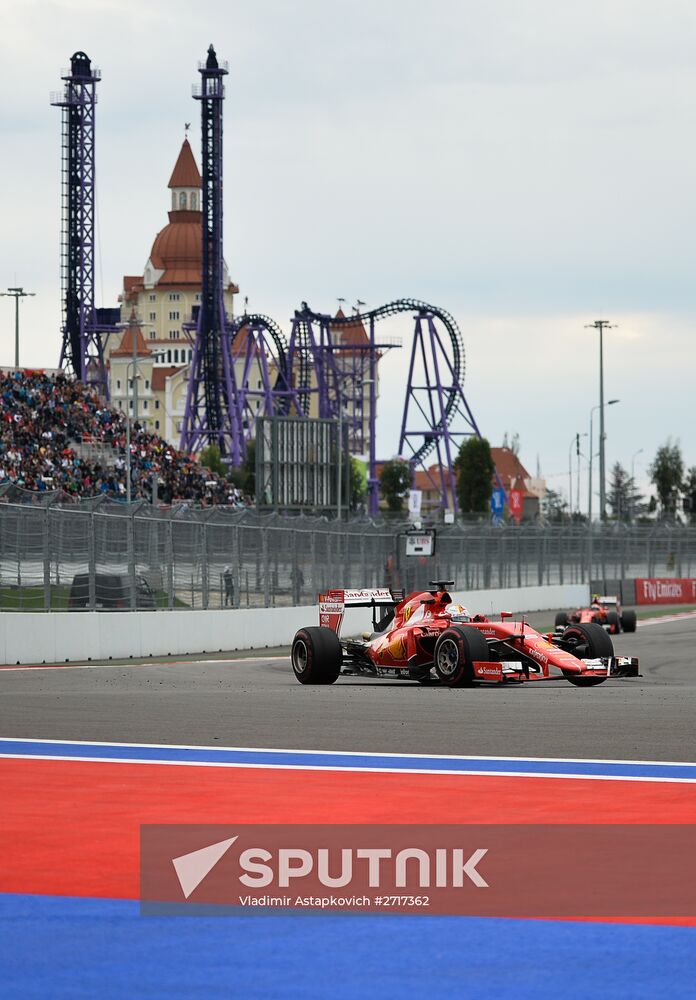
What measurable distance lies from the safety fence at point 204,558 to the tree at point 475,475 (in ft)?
224

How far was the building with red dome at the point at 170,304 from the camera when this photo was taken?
174 m

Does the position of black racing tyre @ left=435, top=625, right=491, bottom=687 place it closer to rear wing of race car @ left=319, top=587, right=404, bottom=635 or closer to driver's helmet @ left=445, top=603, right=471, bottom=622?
driver's helmet @ left=445, top=603, right=471, bottom=622

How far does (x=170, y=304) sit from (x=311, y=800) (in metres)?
169

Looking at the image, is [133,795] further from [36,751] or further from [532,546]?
[532,546]

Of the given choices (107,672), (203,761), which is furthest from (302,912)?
(107,672)

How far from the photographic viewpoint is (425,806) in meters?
8.29

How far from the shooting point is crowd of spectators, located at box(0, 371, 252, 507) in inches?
2064

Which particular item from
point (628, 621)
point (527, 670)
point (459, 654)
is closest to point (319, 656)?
point (459, 654)

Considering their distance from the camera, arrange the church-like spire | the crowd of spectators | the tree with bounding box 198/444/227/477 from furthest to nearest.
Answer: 1. the church-like spire
2. the tree with bounding box 198/444/227/477
3. the crowd of spectators

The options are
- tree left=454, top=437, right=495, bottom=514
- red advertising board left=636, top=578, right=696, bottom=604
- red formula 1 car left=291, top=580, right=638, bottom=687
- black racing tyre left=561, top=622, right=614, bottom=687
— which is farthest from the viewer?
tree left=454, top=437, right=495, bottom=514

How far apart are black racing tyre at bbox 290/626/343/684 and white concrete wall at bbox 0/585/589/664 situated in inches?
228

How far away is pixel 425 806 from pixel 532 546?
42886 mm

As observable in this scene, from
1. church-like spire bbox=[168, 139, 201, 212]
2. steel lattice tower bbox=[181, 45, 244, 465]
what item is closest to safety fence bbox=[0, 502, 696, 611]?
steel lattice tower bbox=[181, 45, 244, 465]

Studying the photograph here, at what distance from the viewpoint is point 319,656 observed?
18.9 m
